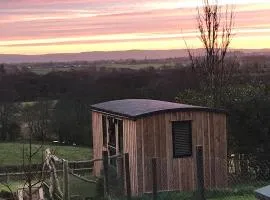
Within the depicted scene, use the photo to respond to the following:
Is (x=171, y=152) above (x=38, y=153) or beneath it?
above

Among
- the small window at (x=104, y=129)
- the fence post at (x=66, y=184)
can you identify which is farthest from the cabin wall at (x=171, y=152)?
the small window at (x=104, y=129)

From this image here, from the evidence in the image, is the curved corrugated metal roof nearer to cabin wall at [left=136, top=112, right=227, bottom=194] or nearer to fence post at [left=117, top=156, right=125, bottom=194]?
cabin wall at [left=136, top=112, right=227, bottom=194]

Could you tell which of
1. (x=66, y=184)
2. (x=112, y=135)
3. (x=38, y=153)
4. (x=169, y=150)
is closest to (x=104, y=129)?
(x=112, y=135)

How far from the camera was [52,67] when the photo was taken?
7650 cm

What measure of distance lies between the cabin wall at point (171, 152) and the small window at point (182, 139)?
0.12 m

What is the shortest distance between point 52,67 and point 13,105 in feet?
85.5

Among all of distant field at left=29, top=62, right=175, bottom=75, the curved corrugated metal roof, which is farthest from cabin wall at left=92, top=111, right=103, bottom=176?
distant field at left=29, top=62, right=175, bottom=75

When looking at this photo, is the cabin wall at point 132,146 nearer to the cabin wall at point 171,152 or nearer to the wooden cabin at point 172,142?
the wooden cabin at point 172,142

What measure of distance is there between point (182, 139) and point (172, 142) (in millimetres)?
382

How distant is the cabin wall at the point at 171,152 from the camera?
679 inches

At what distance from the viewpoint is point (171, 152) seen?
17.5 metres

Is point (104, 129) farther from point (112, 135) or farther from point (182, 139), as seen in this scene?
point (182, 139)

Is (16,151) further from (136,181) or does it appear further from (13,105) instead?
(136,181)

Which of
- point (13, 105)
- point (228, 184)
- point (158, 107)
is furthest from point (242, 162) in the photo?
point (13, 105)
